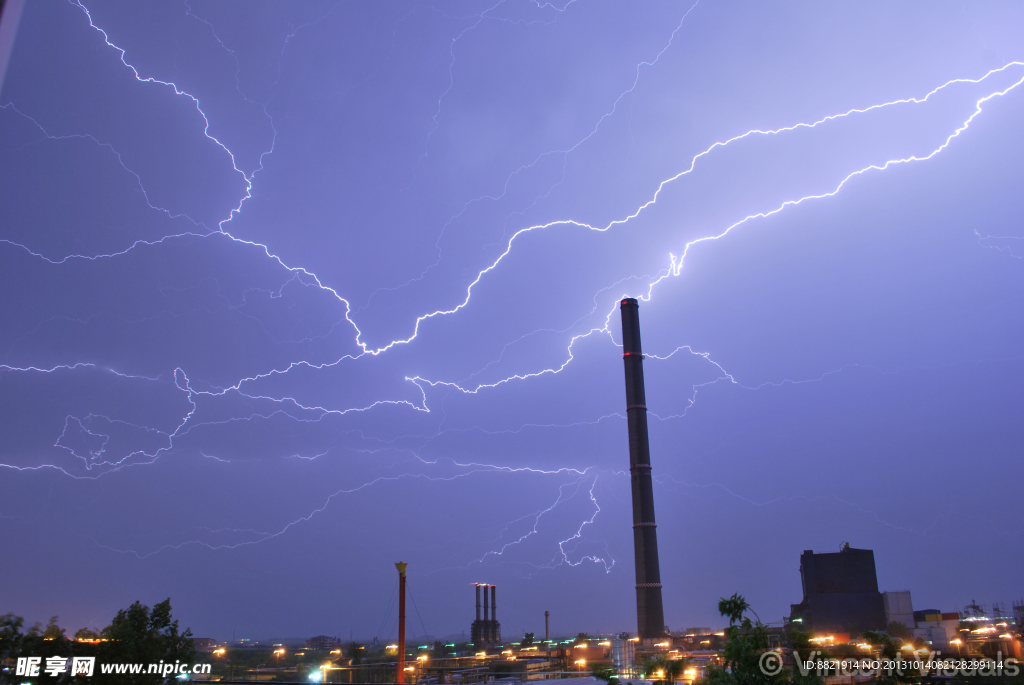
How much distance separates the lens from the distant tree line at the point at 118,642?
948 cm

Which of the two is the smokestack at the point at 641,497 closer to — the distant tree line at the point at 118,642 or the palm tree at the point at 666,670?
the distant tree line at the point at 118,642

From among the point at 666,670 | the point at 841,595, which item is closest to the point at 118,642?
the point at 666,670

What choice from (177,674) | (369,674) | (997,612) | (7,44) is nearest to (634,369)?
(369,674)

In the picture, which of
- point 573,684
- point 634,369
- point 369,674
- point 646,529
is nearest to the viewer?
point 573,684

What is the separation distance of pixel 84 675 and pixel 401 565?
5495 mm

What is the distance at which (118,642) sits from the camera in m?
10.4

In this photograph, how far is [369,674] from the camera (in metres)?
22.9

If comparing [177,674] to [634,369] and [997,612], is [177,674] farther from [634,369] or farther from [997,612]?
[997,612]

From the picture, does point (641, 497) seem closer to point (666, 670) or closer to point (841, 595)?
point (841, 595)

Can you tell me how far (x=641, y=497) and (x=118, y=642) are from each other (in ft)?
68.4

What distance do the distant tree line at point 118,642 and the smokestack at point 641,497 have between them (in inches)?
770

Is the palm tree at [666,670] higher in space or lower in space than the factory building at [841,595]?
higher

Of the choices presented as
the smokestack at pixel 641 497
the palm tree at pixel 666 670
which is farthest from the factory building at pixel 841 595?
the palm tree at pixel 666 670

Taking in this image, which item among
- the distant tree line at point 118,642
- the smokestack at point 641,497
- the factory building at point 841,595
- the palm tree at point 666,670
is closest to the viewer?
the palm tree at point 666,670
